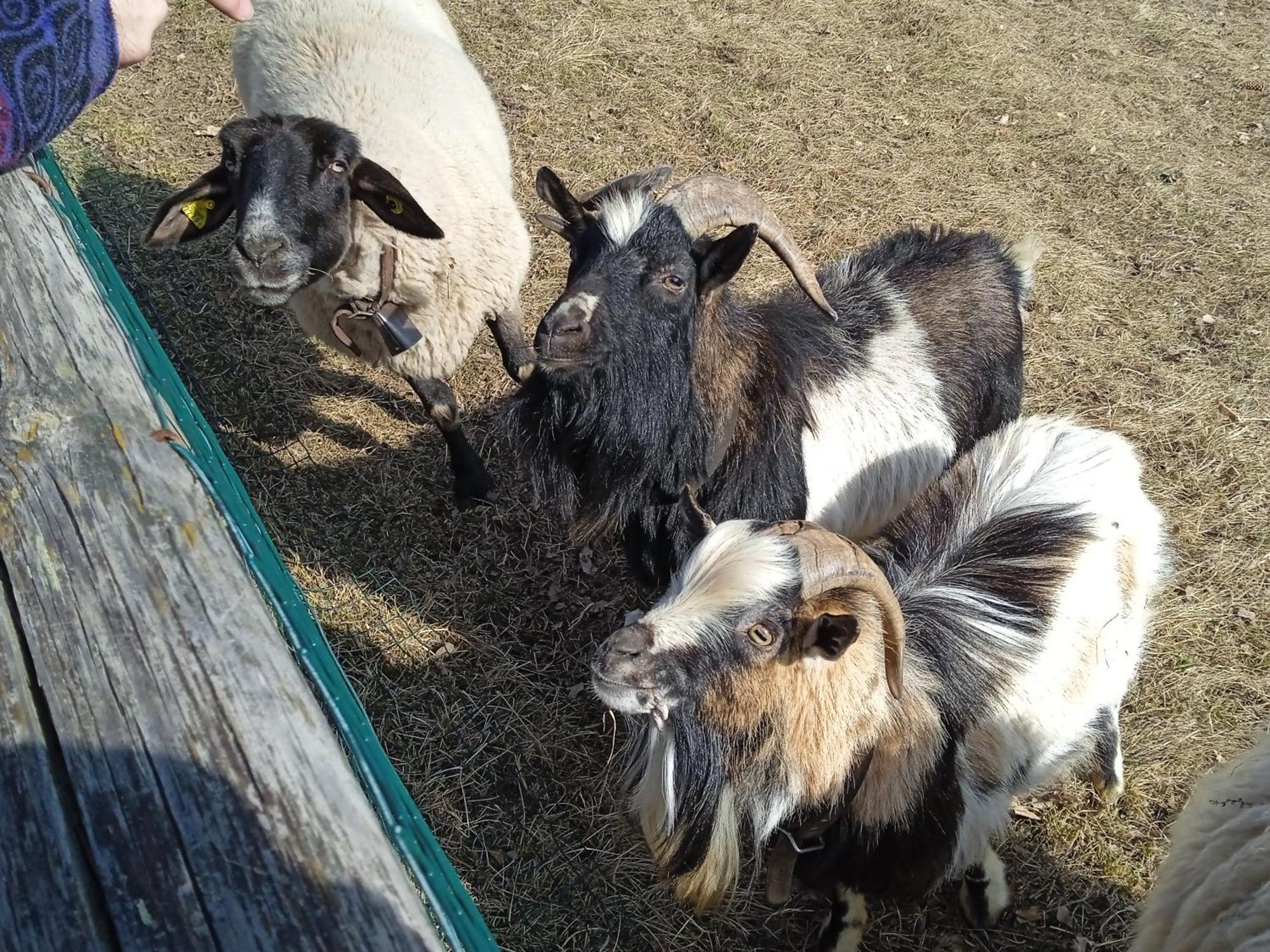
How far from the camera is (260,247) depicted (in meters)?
3.46

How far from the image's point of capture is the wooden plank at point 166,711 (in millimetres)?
1107

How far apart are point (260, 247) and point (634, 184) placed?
1513 millimetres

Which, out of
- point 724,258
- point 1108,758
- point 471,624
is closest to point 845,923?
point 1108,758

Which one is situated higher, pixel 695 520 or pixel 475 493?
pixel 695 520

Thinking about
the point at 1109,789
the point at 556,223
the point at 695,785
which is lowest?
the point at 1109,789

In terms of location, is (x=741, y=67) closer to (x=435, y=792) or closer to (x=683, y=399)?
(x=683, y=399)

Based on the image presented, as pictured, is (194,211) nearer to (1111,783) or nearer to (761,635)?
(761,635)

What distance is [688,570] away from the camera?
2.40 metres

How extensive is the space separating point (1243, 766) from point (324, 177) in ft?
12.6

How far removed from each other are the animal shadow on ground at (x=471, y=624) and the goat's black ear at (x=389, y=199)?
38.6 inches

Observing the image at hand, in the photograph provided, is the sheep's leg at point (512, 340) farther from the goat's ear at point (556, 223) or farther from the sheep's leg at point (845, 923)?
the sheep's leg at point (845, 923)

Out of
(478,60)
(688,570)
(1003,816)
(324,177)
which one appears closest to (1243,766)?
(1003,816)

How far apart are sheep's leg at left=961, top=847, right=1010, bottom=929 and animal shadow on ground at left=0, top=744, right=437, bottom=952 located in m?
2.61

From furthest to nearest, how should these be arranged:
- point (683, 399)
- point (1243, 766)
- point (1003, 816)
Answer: point (683, 399) < point (1003, 816) < point (1243, 766)
